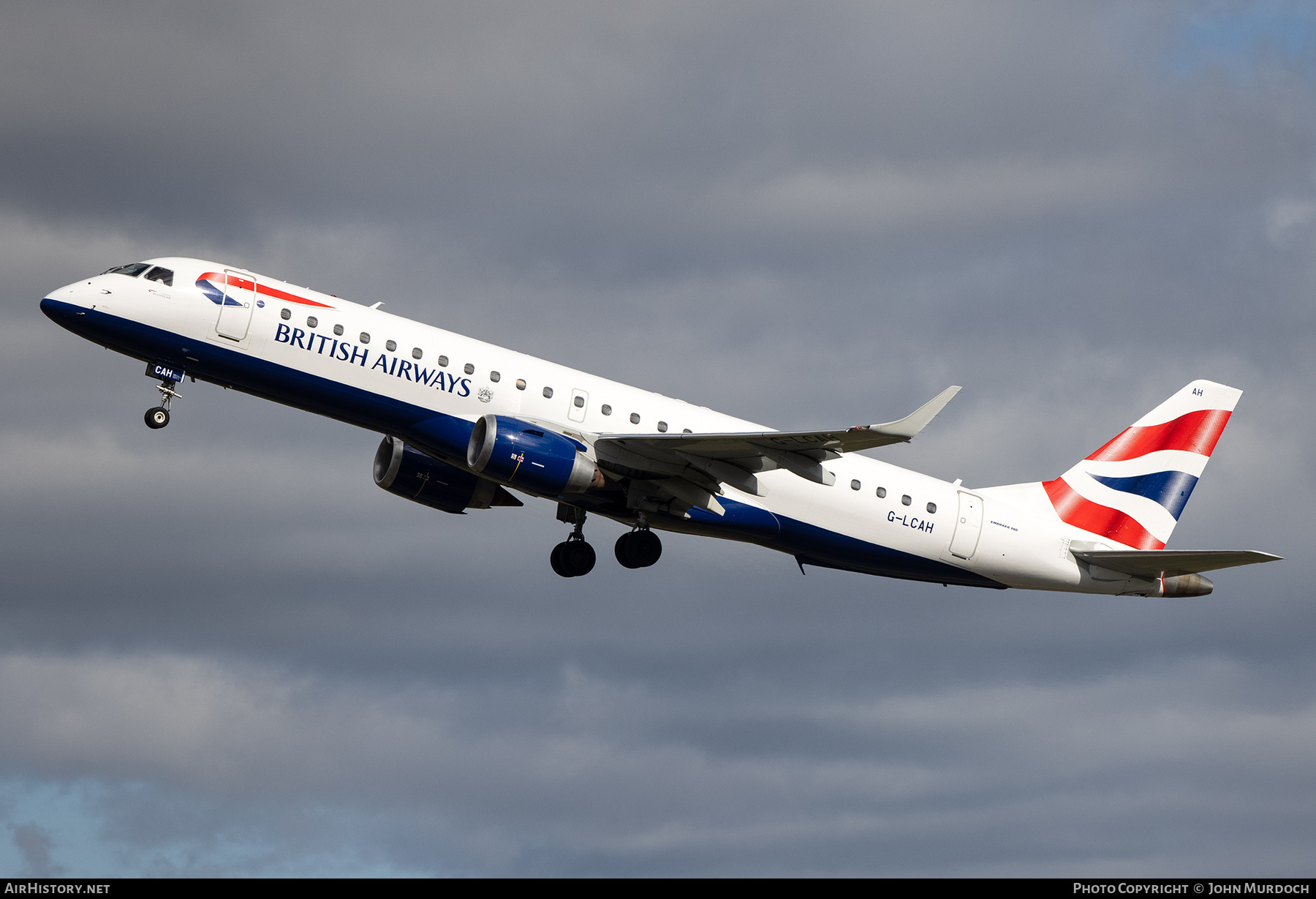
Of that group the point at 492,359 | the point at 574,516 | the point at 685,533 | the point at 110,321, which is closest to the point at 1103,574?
the point at 685,533

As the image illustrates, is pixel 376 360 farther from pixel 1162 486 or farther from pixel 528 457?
pixel 1162 486

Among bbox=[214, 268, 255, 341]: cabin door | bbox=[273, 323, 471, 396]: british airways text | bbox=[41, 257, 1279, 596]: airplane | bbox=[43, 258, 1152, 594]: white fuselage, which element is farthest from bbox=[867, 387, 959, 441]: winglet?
bbox=[214, 268, 255, 341]: cabin door

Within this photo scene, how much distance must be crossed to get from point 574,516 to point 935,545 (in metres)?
11.2

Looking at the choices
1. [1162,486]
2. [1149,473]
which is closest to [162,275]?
[1149,473]

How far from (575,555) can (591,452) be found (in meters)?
5.72

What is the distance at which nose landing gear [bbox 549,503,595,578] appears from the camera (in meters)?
47.6

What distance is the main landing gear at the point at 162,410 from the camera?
138 feet

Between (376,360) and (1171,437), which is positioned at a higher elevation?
(1171,437)

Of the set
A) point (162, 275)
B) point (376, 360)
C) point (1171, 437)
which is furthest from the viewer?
point (1171, 437)

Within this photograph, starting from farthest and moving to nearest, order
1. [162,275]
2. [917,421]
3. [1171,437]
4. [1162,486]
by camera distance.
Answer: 1. [1171,437]
2. [1162,486]
3. [162,275]
4. [917,421]

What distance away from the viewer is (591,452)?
4291cm

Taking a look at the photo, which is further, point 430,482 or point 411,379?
point 430,482

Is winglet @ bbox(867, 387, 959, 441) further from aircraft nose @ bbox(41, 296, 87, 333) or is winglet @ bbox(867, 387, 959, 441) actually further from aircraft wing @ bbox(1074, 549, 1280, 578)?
aircraft nose @ bbox(41, 296, 87, 333)

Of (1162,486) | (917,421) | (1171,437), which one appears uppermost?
(1171,437)
